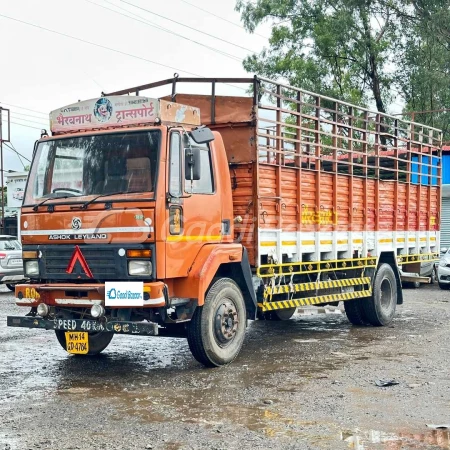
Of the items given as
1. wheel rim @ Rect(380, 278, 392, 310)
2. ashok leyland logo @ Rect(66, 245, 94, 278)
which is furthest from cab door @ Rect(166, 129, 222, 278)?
wheel rim @ Rect(380, 278, 392, 310)

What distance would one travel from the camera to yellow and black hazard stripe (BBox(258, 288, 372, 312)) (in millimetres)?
9094

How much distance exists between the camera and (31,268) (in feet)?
26.1

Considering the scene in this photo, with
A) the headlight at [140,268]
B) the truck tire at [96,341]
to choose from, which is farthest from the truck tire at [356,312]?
the headlight at [140,268]

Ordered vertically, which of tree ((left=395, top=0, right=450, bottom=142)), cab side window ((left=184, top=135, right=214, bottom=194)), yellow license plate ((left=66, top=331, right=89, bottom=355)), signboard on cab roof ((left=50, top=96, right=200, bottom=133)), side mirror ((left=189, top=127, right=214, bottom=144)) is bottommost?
yellow license plate ((left=66, top=331, right=89, bottom=355))

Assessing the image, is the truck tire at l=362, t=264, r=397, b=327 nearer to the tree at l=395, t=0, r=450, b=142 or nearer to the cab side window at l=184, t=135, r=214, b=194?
the cab side window at l=184, t=135, r=214, b=194

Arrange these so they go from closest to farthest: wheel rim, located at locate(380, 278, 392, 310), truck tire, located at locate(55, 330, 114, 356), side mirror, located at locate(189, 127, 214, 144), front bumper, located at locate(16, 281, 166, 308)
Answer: front bumper, located at locate(16, 281, 166, 308)
side mirror, located at locate(189, 127, 214, 144)
truck tire, located at locate(55, 330, 114, 356)
wheel rim, located at locate(380, 278, 392, 310)

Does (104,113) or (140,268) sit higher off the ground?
(104,113)

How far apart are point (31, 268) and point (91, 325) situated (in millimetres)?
1087

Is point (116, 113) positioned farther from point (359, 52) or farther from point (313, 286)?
point (359, 52)

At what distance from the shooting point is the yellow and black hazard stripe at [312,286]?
9.07 meters

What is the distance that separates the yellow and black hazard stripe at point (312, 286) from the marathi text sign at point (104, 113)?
8.93ft

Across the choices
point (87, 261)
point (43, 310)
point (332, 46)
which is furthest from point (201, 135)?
point (332, 46)

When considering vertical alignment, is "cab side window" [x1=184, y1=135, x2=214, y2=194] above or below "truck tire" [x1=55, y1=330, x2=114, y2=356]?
above

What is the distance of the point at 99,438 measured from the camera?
542 centimetres
